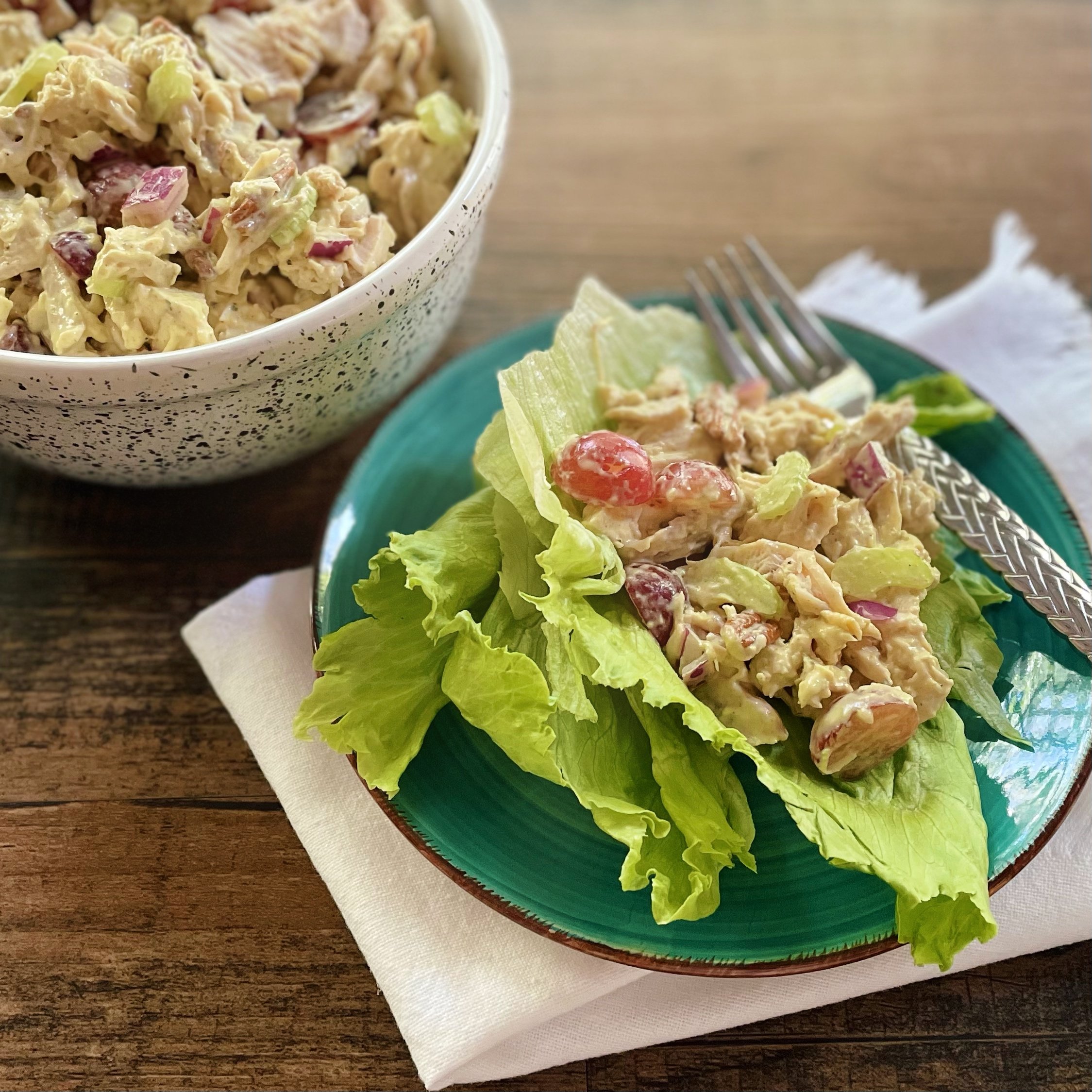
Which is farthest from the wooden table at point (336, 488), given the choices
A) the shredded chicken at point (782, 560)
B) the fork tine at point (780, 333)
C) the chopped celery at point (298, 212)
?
the chopped celery at point (298, 212)

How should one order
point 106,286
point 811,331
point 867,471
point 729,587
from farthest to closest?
point 811,331
point 867,471
point 729,587
point 106,286

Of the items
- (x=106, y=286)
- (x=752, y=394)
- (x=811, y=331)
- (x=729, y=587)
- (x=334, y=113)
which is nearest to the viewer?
(x=106, y=286)

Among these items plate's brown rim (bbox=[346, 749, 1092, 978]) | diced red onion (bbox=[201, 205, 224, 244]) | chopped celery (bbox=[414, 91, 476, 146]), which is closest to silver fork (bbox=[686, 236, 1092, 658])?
plate's brown rim (bbox=[346, 749, 1092, 978])

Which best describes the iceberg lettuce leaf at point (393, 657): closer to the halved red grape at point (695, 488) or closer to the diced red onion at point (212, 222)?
the halved red grape at point (695, 488)

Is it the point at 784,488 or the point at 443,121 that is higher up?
the point at 443,121

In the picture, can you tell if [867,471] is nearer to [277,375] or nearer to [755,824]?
[755,824]

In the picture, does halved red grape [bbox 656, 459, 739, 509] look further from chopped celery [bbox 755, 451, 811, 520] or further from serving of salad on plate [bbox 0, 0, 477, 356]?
serving of salad on plate [bbox 0, 0, 477, 356]

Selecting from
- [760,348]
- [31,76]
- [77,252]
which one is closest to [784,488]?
[760,348]
